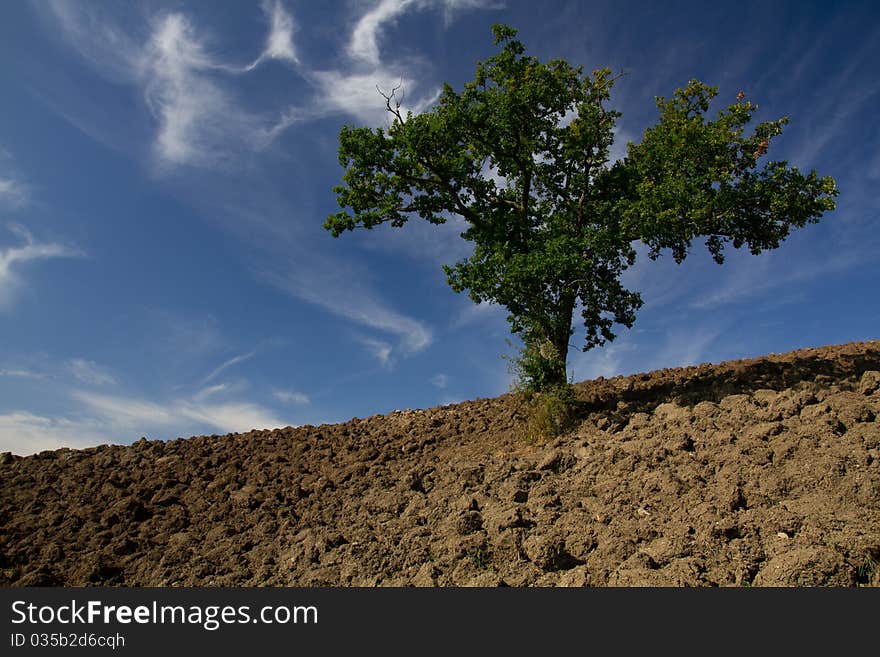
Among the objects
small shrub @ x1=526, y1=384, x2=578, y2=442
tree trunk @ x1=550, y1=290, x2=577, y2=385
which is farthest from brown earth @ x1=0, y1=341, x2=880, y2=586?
tree trunk @ x1=550, y1=290, x2=577, y2=385

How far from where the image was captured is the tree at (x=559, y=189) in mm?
13414

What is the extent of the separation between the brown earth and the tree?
2.69 m

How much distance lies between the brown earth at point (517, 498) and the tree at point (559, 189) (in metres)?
2.69

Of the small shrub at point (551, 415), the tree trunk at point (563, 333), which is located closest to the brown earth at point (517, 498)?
the small shrub at point (551, 415)

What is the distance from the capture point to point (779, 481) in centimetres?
917

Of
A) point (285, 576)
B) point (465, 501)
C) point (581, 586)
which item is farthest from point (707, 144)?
point (285, 576)

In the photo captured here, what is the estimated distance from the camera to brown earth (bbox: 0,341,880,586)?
8.16 m

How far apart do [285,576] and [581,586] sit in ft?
14.5

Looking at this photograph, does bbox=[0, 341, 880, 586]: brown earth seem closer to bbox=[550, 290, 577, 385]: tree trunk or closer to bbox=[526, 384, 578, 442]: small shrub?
bbox=[526, 384, 578, 442]: small shrub

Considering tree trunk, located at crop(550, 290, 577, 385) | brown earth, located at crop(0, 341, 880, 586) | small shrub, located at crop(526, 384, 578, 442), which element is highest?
tree trunk, located at crop(550, 290, 577, 385)

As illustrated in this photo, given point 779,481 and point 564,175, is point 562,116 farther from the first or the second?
point 779,481

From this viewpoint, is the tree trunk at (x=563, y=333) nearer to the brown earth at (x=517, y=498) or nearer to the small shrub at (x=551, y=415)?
the small shrub at (x=551, y=415)

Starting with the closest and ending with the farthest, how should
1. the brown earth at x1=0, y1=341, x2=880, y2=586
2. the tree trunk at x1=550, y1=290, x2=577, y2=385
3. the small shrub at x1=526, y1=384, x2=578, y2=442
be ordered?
the brown earth at x1=0, y1=341, x2=880, y2=586 < the small shrub at x1=526, y1=384, x2=578, y2=442 < the tree trunk at x1=550, y1=290, x2=577, y2=385

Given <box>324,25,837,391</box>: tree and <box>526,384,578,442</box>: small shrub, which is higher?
<box>324,25,837,391</box>: tree
